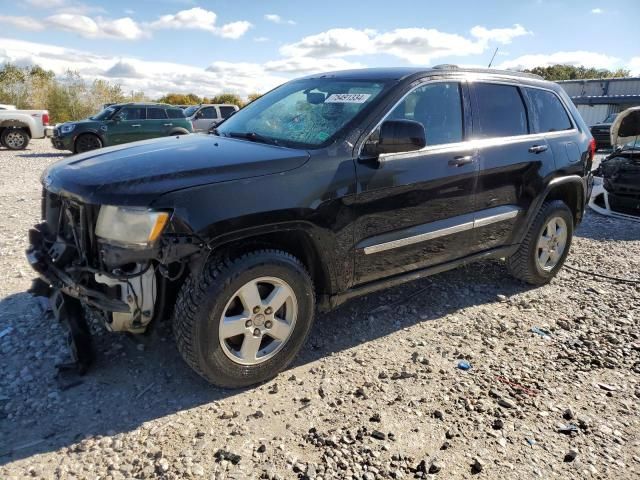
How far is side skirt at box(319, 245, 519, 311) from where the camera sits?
11.1 ft

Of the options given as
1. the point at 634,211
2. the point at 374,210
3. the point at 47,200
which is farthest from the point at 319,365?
the point at 634,211

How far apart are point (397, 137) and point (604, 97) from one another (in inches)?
1210

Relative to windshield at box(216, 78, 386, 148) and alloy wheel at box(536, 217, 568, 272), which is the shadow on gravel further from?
windshield at box(216, 78, 386, 148)

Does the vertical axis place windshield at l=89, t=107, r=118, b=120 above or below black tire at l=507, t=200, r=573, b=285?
above

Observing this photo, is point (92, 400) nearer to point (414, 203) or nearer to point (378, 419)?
point (378, 419)

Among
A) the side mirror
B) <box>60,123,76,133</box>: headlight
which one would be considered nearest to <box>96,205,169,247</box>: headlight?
the side mirror

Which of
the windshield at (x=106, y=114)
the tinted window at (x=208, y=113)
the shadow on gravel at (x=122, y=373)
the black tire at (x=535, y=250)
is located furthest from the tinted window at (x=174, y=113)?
the black tire at (x=535, y=250)

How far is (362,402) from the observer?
298 cm

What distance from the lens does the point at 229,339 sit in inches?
119

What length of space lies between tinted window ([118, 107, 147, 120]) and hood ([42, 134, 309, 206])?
12.9 meters

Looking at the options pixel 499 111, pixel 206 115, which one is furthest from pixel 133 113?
pixel 499 111

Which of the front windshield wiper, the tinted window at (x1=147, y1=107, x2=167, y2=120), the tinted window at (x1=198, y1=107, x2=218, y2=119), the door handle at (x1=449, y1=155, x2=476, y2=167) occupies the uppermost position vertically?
the tinted window at (x1=198, y1=107, x2=218, y2=119)

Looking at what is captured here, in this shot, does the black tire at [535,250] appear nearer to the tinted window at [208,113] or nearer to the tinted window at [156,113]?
the tinted window at [156,113]

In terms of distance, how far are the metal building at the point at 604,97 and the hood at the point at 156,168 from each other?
30293 mm
